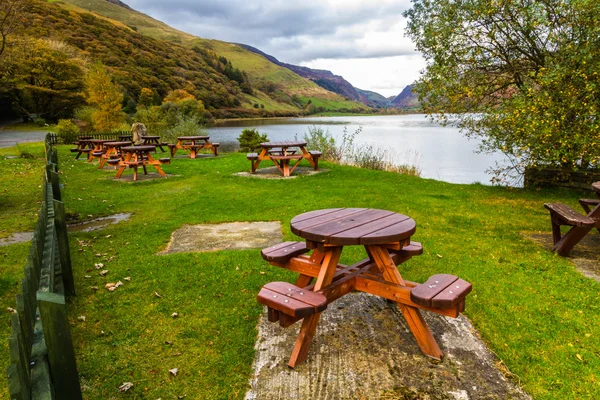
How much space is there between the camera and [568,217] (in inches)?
200

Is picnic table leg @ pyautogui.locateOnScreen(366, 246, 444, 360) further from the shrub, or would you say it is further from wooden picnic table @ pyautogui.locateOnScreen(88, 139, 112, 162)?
the shrub

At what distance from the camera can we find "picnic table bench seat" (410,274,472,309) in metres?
2.64

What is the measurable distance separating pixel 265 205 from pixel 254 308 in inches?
181

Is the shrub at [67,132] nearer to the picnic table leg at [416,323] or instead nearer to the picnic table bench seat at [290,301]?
the picnic table bench seat at [290,301]

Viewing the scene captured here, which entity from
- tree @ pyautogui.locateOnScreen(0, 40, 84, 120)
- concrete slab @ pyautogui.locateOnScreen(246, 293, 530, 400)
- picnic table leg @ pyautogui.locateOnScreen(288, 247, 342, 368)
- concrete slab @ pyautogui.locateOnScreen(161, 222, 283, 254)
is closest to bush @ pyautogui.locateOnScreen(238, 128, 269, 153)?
concrete slab @ pyautogui.locateOnScreen(161, 222, 283, 254)

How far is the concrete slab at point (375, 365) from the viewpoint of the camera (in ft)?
8.79

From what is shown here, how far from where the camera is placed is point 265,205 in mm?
8438

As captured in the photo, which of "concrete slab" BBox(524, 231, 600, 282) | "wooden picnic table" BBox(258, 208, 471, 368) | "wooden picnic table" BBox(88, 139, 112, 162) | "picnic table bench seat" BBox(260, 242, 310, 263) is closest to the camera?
"wooden picnic table" BBox(258, 208, 471, 368)

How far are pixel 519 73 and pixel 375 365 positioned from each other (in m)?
10.4

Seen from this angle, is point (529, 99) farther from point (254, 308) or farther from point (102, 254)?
point (102, 254)

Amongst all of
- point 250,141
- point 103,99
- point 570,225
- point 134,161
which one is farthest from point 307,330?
point 103,99

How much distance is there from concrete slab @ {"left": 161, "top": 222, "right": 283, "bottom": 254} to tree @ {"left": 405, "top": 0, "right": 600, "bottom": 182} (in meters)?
6.02

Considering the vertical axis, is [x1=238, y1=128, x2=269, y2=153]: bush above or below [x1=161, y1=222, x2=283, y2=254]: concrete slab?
above

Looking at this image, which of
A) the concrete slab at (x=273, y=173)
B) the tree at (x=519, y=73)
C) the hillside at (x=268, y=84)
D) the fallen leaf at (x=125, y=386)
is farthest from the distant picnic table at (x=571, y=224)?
the hillside at (x=268, y=84)
